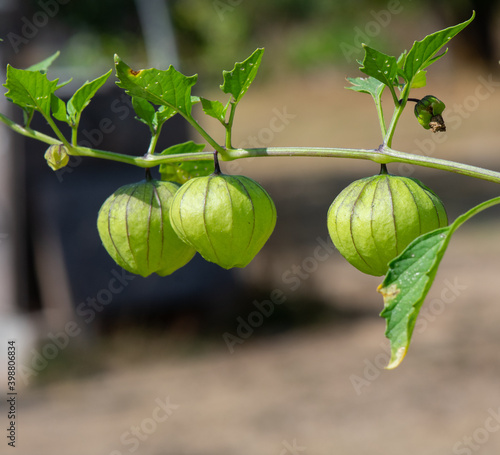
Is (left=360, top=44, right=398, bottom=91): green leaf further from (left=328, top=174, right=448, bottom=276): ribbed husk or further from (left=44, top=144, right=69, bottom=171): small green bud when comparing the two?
(left=44, top=144, right=69, bottom=171): small green bud

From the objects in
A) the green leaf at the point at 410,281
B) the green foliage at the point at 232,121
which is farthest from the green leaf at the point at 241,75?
the green leaf at the point at 410,281

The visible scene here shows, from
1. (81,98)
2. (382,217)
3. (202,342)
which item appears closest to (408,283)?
(382,217)

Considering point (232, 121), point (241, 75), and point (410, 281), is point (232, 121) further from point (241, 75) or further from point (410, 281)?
point (410, 281)

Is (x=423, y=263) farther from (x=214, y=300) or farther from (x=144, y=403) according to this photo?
(x=214, y=300)

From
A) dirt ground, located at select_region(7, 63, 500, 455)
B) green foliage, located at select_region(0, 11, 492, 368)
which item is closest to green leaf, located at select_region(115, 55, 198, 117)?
Result: green foliage, located at select_region(0, 11, 492, 368)

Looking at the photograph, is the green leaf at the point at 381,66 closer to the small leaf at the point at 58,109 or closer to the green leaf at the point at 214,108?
the green leaf at the point at 214,108

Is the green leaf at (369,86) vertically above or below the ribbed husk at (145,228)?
above

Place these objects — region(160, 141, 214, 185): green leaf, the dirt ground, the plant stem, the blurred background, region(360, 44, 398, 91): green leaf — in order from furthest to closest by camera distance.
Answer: the blurred background
the dirt ground
region(160, 141, 214, 185): green leaf
region(360, 44, 398, 91): green leaf
the plant stem
